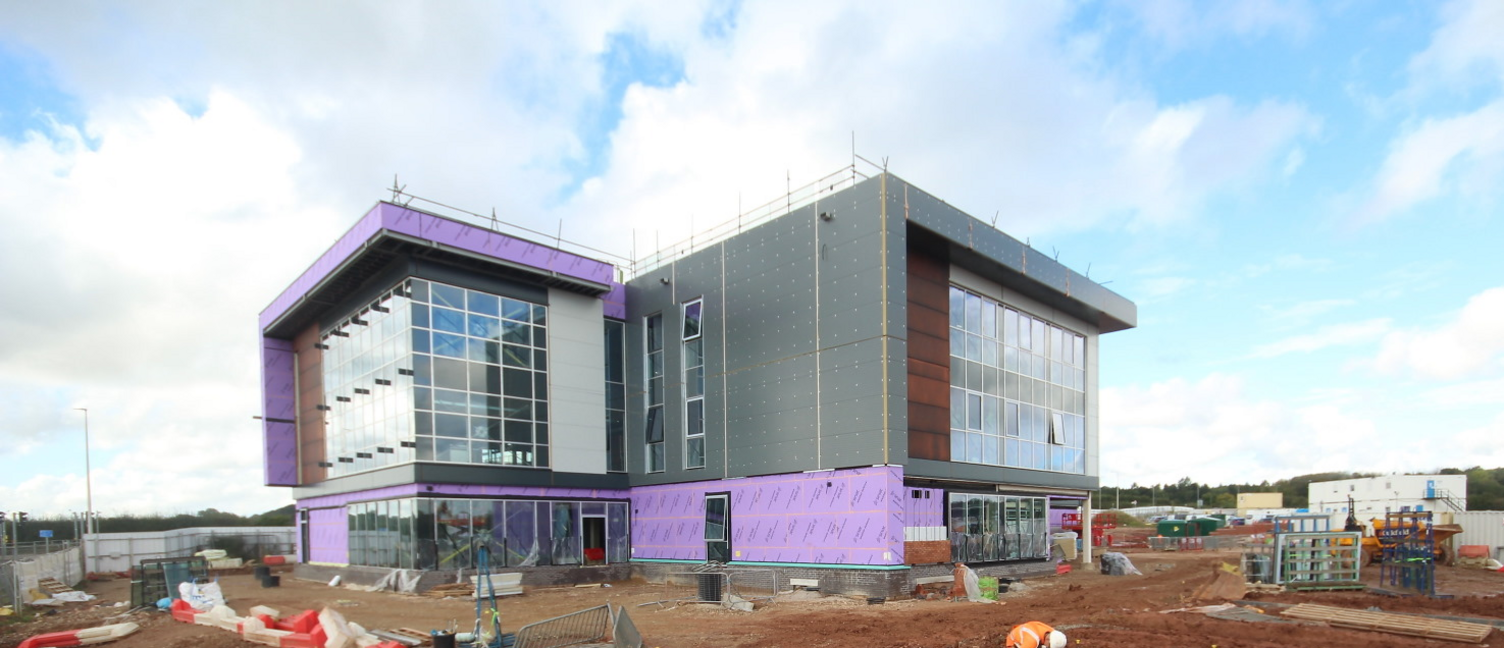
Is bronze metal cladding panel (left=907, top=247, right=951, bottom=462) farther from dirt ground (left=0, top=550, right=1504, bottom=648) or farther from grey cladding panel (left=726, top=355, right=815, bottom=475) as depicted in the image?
dirt ground (left=0, top=550, right=1504, bottom=648)

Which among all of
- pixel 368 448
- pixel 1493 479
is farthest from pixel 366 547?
pixel 1493 479

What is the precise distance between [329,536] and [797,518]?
20.7 metres

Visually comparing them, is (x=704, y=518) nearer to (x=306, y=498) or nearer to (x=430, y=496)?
(x=430, y=496)

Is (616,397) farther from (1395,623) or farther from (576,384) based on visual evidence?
(1395,623)

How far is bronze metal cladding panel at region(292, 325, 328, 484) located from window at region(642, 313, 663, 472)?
1429 cm

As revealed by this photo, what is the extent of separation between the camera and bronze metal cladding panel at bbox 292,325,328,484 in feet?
118

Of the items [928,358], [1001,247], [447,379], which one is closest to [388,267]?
[447,379]

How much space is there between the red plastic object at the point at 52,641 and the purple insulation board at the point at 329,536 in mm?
14804

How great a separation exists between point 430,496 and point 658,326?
10.8 m

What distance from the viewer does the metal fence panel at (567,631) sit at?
14.8m

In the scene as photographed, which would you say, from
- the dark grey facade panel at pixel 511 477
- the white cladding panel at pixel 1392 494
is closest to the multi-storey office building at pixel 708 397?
the dark grey facade panel at pixel 511 477

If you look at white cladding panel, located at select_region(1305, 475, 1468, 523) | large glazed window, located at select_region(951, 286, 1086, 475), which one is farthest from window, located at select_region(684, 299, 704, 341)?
white cladding panel, located at select_region(1305, 475, 1468, 523)

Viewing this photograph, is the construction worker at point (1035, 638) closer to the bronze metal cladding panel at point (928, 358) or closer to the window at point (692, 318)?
the bronze metal cladding panel at point (928, 358)

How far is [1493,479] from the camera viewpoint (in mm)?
106500
